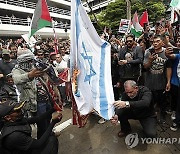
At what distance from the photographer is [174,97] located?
Answer: 411cm

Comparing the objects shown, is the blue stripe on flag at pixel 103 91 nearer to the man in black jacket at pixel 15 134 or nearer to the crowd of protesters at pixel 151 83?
the crowd of protesters at pixel 151 83

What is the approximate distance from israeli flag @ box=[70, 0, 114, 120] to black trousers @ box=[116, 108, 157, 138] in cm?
75

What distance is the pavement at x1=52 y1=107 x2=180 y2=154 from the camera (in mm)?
3302

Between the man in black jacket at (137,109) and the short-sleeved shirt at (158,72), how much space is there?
18.4 inches

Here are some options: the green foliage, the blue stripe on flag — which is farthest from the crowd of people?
the green foliage

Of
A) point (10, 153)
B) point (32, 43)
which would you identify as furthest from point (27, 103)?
point (32, 43)

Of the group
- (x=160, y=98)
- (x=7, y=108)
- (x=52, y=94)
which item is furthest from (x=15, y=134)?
(x=160, y=98)

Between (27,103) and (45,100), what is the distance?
0.32 m

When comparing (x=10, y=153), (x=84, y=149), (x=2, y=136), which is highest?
(x=2, y=136)

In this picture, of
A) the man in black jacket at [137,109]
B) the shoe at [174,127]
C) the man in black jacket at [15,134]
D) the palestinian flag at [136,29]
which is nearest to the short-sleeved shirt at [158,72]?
the man in black jacket at [137,109]

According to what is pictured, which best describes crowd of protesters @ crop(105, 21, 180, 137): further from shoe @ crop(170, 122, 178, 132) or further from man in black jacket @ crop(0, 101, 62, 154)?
man in black jacket @ crop(0, 101, 62, 154)

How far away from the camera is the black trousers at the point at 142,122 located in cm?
339

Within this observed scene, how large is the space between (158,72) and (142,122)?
3.25ft

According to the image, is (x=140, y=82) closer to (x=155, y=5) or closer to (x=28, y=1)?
(x=155, y=5)
